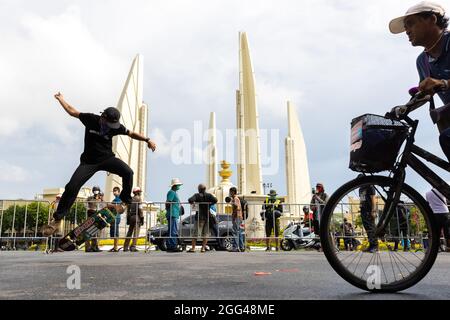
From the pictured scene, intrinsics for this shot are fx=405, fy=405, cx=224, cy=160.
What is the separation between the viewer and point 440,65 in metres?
2.87

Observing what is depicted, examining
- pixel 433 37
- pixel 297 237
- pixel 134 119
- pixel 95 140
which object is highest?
pixel 134 119

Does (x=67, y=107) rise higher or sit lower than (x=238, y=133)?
lower

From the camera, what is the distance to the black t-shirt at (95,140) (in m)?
5.30

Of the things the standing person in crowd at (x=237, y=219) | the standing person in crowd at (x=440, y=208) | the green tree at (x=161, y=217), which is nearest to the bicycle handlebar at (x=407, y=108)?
the standing person in crowd at (x=440, y=208)

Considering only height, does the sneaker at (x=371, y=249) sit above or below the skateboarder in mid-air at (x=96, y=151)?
below

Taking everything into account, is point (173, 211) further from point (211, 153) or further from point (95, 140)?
point (211, 153)

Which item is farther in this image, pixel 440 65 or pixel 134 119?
pixel 134 119

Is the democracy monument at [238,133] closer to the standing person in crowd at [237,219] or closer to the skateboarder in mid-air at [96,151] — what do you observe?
the standing person in crowd at [237,219]

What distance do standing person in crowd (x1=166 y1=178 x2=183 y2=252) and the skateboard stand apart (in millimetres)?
4321

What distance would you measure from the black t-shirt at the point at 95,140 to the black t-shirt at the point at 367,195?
3.49 meters

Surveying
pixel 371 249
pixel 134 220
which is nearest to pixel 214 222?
pixel 134 220

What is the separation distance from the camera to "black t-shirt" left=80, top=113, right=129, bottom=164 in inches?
209

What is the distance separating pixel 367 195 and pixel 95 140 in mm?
3662
